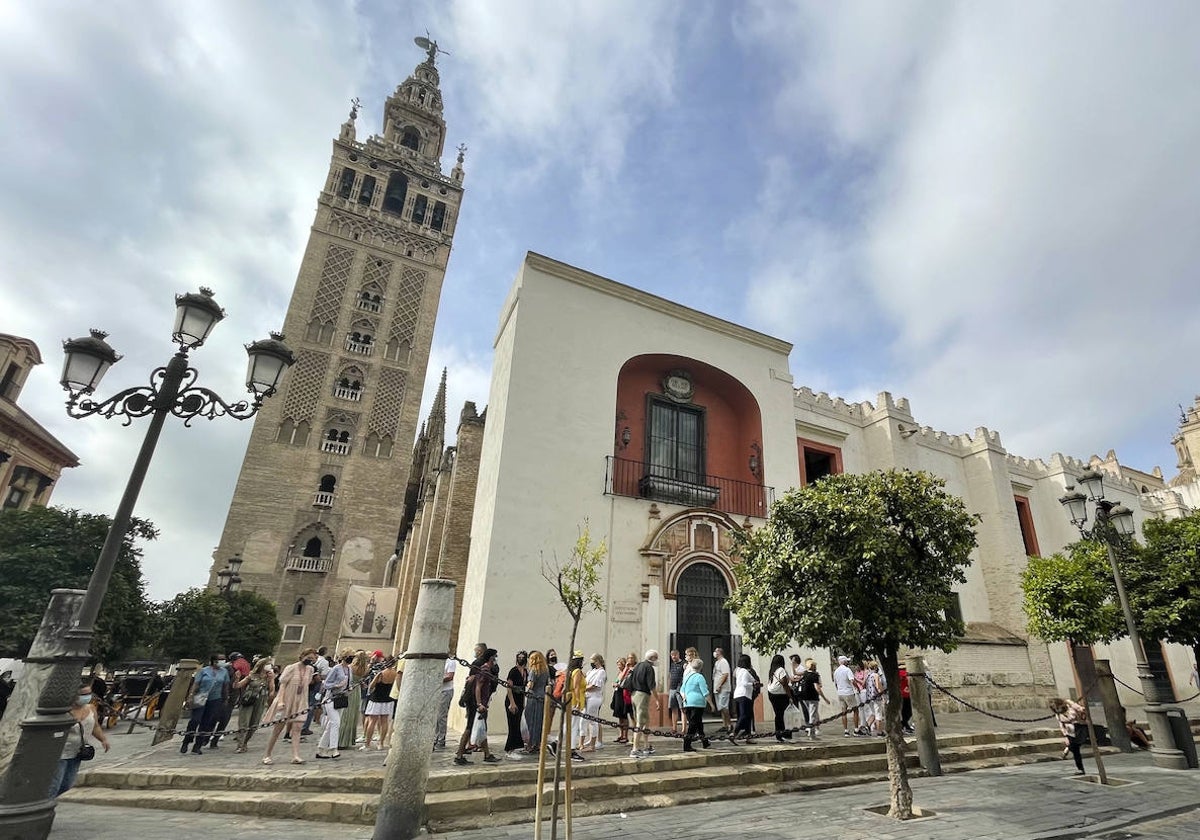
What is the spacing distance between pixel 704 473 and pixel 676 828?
871 centimetres

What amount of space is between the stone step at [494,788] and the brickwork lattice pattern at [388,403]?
98.6 ft

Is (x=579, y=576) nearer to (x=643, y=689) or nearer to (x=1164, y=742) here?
(x=643, y=689)

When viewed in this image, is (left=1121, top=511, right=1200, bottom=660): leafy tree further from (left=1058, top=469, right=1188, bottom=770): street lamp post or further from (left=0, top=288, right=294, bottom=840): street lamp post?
(left=0, top=288, right=294, bottom=840): street lamp post

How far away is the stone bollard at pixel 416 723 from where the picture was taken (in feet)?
15.7

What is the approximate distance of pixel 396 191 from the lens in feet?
150

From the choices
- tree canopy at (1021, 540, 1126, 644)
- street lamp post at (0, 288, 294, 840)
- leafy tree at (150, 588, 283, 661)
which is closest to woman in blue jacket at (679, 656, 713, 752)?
street lamp post at (0, 288, 294, 840)

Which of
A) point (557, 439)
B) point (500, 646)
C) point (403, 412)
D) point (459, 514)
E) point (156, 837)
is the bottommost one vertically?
point (156, 837)

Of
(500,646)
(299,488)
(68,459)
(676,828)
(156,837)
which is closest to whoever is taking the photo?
(156,837)

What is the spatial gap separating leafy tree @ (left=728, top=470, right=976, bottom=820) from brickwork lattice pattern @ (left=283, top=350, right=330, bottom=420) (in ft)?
109

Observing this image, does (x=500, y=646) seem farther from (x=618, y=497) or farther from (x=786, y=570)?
(x=786, y=570)

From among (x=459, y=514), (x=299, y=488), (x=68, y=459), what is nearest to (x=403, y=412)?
(x=299, y=488)

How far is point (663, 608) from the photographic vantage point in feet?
36.5

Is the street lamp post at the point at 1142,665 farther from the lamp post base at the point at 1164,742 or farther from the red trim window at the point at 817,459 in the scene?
the red trim window at the point at 817,459

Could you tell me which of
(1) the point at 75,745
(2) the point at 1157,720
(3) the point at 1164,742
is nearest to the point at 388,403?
(1) the point at 75,745
